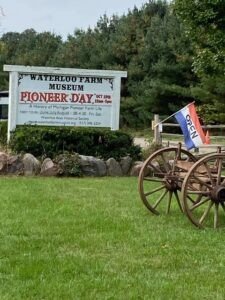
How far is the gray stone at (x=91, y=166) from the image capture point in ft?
45.8

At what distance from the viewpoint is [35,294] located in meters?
4.84

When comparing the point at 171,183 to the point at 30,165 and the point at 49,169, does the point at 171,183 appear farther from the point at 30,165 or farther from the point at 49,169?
the point at 30,165

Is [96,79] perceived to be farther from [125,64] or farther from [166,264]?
[125,64]

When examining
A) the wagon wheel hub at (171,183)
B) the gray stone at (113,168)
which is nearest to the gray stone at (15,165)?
the gray stone at (113,168)

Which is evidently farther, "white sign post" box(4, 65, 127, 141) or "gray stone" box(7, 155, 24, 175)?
"white sign post" box(4, 65, 127, 141)

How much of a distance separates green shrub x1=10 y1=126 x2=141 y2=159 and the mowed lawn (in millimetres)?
4285

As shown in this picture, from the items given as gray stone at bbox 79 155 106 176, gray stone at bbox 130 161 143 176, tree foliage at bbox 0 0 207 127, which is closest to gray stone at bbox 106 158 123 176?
gray stone at bbox 79 155 106 176

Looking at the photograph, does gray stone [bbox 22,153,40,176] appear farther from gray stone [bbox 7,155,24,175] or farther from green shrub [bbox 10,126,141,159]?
green shrub [bbox 10,126,141,159]

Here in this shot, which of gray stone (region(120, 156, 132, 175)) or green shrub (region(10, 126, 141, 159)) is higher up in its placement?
green shrub (region(10, 126, 141, 159))

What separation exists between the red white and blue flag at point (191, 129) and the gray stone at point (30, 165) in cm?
542

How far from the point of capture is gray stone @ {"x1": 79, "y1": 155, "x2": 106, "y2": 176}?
1395cm

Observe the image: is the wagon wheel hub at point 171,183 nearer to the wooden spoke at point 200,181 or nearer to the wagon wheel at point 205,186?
the wagon wheel at point 205,186

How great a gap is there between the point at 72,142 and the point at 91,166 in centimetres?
88

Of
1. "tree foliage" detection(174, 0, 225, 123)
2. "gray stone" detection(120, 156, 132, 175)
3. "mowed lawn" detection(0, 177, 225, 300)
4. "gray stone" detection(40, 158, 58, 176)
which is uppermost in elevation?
"tree foliage" detection(174, 0, 225, 123)
